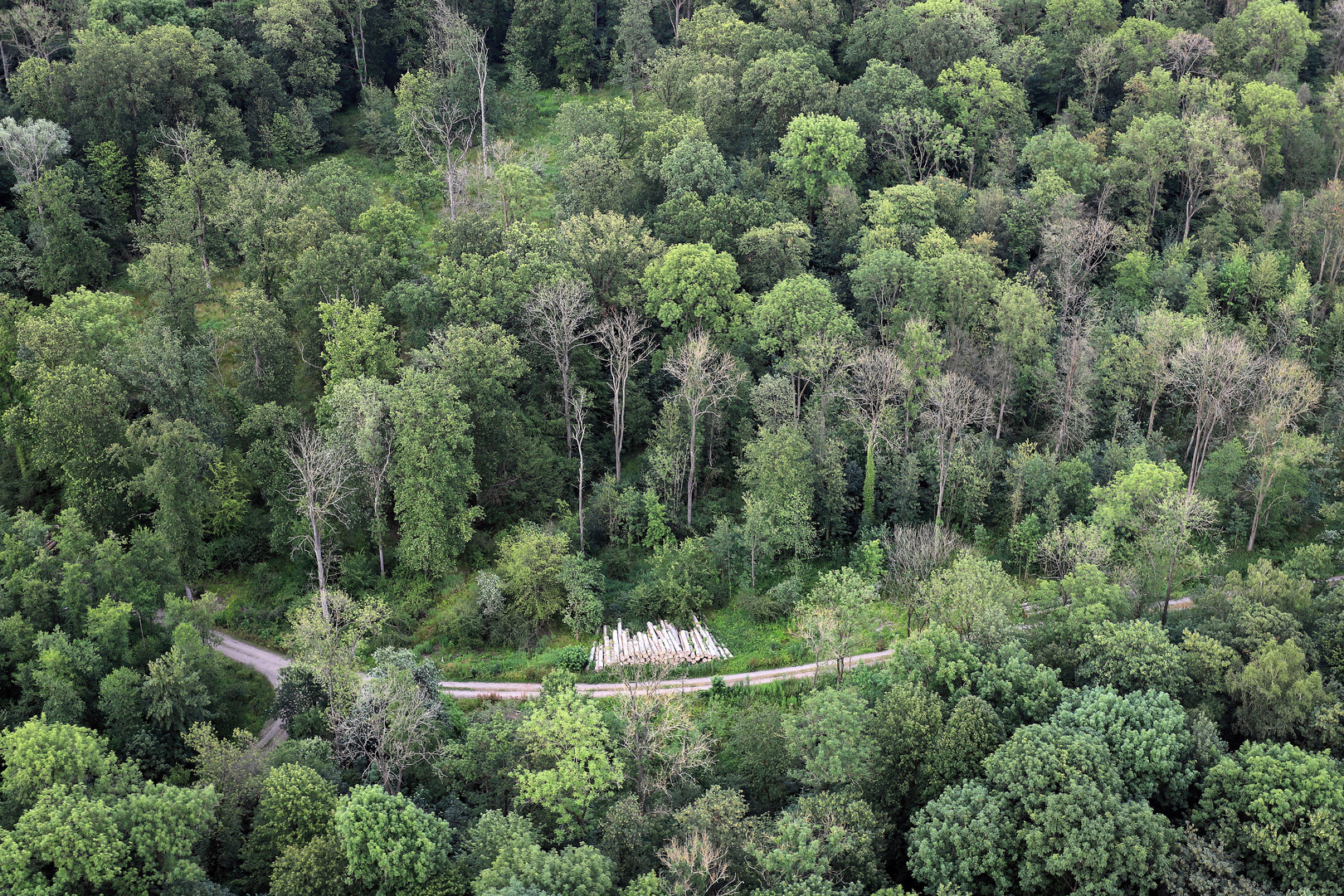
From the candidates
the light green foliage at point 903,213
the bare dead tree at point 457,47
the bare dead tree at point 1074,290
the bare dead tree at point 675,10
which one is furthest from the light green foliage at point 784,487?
the bare dead tree at point 675,10

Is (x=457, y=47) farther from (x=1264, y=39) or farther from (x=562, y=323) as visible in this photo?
(x=1264, y=39)

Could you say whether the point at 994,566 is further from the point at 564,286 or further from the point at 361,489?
the point at 361,489

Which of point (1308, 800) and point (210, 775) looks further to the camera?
point (210, 775)

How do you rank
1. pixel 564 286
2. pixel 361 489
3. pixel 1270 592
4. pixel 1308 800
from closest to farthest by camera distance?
pixel 1308 800 → pixel 1270 592 → pixel 361 489 → pixel 564 286

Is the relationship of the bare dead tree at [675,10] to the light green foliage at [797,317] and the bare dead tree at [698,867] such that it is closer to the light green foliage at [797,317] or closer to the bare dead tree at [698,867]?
the light green foliage at [797,317]

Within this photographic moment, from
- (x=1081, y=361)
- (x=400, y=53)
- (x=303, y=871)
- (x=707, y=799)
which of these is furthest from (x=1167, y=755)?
(x=400, y=53)

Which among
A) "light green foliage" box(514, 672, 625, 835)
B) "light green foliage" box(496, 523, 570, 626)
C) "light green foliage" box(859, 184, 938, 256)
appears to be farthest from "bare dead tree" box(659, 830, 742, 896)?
"light green foliage" box(859, 184, 938, 256)

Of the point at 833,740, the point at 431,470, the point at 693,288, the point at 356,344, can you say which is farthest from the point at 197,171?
the point at 833,740
